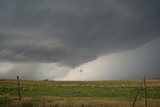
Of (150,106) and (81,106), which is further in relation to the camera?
(150,106)

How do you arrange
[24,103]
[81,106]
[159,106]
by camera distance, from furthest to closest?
[159,106]
[24,103]
[81,106]

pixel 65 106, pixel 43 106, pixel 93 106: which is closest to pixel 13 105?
pixel 43 106

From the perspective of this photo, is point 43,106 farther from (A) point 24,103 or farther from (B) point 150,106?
(B) point 150,106

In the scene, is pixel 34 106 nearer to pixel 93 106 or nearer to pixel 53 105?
pixel 53 105

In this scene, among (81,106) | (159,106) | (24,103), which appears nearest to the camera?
(81,106)

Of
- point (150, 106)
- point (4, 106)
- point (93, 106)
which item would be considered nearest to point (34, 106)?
point (4, 106)

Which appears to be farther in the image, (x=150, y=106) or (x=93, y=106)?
(x=150, y=106)

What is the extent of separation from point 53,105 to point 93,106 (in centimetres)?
300

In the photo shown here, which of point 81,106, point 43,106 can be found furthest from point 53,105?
point 81,106

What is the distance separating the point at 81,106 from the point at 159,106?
7040 millimetres

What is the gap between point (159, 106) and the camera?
74.0 ft

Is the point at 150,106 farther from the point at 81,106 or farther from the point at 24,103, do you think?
the point at 24,103

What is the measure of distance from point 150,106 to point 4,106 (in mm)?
11846

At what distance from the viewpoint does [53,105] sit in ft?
67.0
